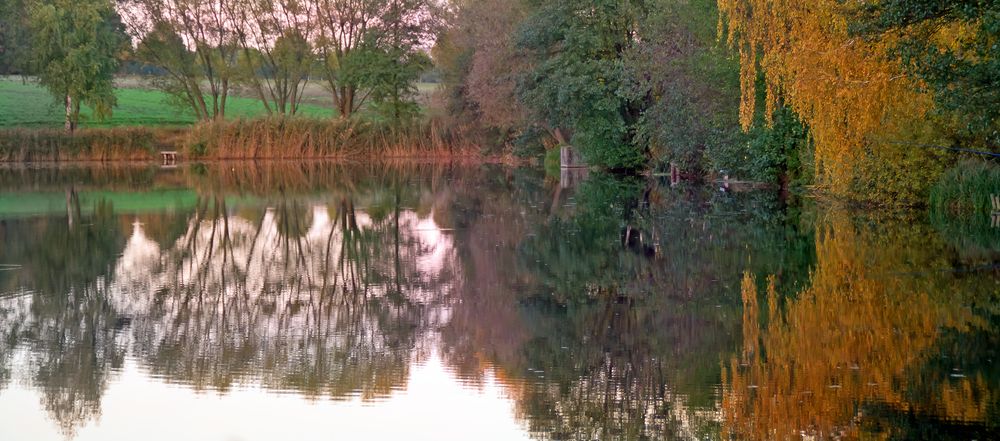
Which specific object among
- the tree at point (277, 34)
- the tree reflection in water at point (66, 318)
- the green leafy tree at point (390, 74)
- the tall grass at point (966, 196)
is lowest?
the tree reflection in water at point (66, 318)

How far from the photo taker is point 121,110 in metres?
76.2

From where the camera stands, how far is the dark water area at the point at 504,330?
8008 mm

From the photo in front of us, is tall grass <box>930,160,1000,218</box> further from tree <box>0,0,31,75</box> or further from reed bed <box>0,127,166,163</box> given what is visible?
tree <box>0,0,31,75</box>

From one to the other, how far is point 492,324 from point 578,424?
11.9 feet

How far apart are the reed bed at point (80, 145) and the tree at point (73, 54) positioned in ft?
10.9

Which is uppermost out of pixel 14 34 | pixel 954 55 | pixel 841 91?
pixel 14 34

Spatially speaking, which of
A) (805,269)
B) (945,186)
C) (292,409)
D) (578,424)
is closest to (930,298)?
(805,269)

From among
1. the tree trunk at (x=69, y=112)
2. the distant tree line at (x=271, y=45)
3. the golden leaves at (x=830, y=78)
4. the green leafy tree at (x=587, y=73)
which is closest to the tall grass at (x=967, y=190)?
the golden leaves at (x=830, y=78)

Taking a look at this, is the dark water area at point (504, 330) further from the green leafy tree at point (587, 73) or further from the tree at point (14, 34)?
the tree at point (14, 34)

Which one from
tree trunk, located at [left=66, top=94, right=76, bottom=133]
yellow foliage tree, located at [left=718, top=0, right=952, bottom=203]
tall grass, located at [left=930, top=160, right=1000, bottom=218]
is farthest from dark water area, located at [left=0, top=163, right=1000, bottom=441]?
tree trunk, located at [left=66, top=94, right=76, bottom=133]

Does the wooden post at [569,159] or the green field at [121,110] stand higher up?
the green field at [121,110]

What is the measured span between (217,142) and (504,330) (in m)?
48.9

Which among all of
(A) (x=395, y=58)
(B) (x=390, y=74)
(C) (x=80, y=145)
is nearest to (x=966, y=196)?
(B) (x=390, y=74)

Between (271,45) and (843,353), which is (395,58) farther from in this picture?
(843,353)
